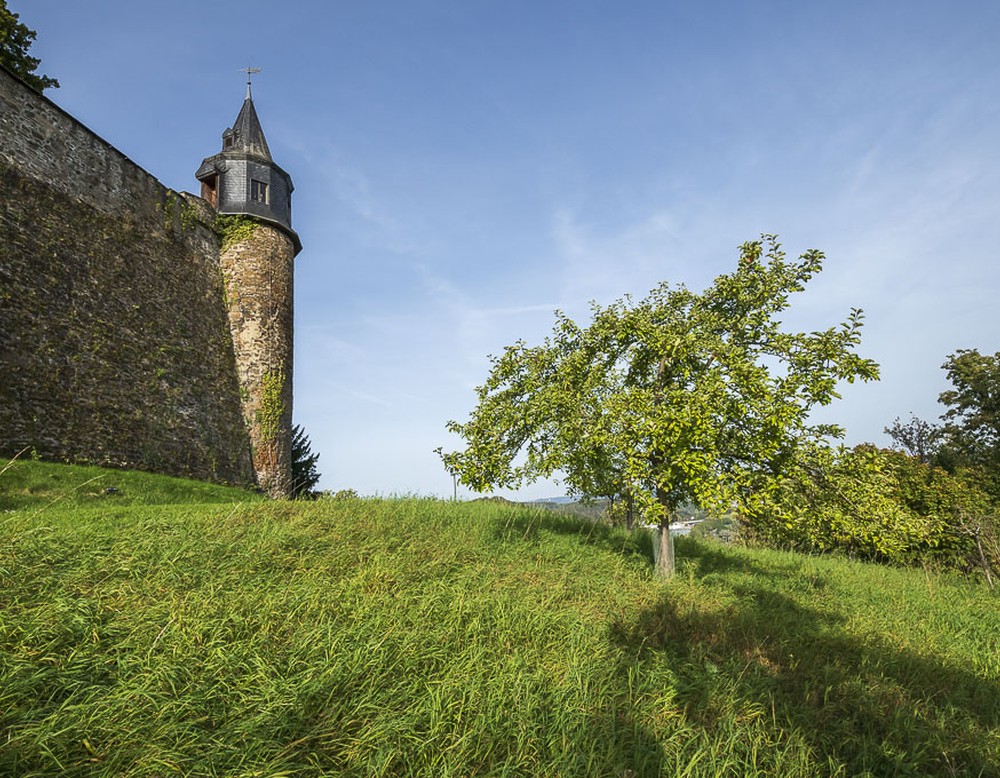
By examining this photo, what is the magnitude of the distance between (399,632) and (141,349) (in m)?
14.3

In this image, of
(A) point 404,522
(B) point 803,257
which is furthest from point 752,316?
(A) point 404,522

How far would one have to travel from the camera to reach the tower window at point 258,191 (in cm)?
2009

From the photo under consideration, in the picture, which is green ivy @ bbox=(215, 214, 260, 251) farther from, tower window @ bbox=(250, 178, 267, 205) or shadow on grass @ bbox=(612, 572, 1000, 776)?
shadow on grass @ bbox=(612, 572, 1000, 776)

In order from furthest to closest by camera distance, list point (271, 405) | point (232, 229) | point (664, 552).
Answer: point (232, 229) < point (271, 405) < point (664, 552)

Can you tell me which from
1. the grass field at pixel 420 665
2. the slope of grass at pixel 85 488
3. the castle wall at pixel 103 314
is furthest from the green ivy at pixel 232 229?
the grass field at pixel 420 665

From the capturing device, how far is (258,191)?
2027 cm

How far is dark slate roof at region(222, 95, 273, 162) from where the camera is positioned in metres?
20.7

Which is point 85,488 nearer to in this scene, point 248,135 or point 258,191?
point 258,191

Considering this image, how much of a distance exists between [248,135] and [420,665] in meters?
22.4

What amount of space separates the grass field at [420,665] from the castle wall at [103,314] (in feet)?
20.0

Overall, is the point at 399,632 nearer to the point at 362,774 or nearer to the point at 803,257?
the point at 362,774

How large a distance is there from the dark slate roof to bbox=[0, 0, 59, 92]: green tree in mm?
5582

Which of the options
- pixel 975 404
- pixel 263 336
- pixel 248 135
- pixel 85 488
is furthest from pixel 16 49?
pixel 975 404

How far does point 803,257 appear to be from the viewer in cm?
900
